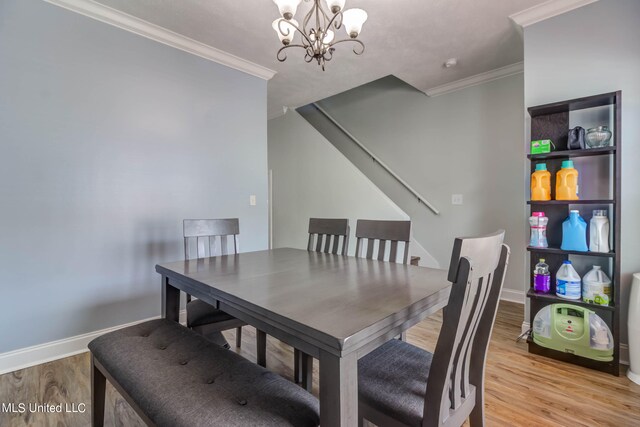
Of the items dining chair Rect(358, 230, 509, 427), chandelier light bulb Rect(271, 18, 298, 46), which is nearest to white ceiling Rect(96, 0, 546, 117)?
chandelier light bulb Rect(271, 18, 298, 46)

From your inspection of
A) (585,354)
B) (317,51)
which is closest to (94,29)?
(317,51)

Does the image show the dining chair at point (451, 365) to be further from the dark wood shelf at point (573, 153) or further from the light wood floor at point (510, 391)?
the dark wood shelf at point (573, 153)

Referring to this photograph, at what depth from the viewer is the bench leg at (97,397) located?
4.27 feet

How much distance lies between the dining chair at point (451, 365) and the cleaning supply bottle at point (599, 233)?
1.43 metres

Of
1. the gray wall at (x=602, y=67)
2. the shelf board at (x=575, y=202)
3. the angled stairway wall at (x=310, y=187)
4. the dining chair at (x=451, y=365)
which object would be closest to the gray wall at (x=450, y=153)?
the angled stairway wall at (x=310, y=187)

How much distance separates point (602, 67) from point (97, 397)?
3.53 m

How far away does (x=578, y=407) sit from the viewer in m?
1.53

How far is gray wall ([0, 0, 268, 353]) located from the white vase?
10.2 ft

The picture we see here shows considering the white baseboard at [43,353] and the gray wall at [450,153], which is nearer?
the white baseboard at [43,353]

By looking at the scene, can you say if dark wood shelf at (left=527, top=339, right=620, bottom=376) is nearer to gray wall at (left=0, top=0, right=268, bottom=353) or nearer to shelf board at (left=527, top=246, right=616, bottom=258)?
shelf board at (left=527, top=246, right=616, bottom=258)

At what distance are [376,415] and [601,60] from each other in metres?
2.68

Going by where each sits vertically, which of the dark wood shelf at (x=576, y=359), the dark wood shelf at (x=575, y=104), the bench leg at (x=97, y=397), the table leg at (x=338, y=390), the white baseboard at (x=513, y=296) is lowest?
the dark wood shelf at (x=576, y=359)

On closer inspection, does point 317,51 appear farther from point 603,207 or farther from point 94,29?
point 603,207

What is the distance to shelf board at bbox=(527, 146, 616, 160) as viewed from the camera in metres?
1.89
